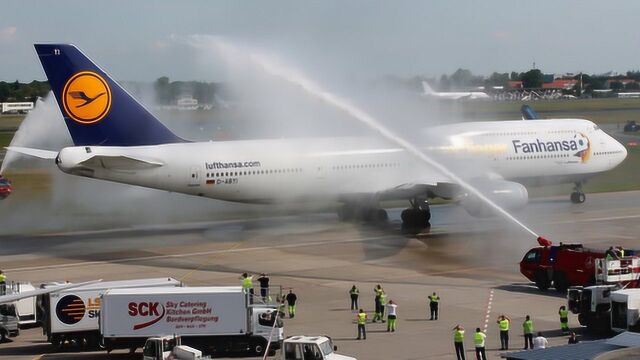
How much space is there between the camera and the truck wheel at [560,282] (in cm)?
4109

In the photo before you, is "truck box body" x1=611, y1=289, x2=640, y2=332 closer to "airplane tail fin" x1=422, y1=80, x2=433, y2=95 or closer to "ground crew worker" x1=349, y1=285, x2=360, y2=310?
"ground crew worker" x1=349, y1=285, x2=360, y2=310

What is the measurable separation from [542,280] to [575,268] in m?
1.84

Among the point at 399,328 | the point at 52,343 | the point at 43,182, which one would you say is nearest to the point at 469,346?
the point at 399,328

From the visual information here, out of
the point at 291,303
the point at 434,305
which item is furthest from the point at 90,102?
the point at 434,305

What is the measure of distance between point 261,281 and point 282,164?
17393 millimetres

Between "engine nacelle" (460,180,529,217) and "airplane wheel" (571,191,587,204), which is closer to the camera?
"engine nacelle" (460,180,529,217)

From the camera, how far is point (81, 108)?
52719mm

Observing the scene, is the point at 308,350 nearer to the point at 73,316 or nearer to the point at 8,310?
the point at 73,316

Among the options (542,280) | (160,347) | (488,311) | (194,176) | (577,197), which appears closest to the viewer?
(160,347)

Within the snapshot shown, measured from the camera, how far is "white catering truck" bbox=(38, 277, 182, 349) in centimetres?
3388

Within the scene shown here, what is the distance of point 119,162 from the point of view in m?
52.8

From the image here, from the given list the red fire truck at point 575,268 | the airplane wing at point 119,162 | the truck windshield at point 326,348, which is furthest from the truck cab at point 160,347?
the airplane wing at point 119,162

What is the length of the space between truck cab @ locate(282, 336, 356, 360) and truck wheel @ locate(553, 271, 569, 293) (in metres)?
15.2

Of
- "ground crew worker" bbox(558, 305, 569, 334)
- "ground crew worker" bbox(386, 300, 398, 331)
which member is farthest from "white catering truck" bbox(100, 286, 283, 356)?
"ground crew worker" bbox(558, 305, 569, 334)
